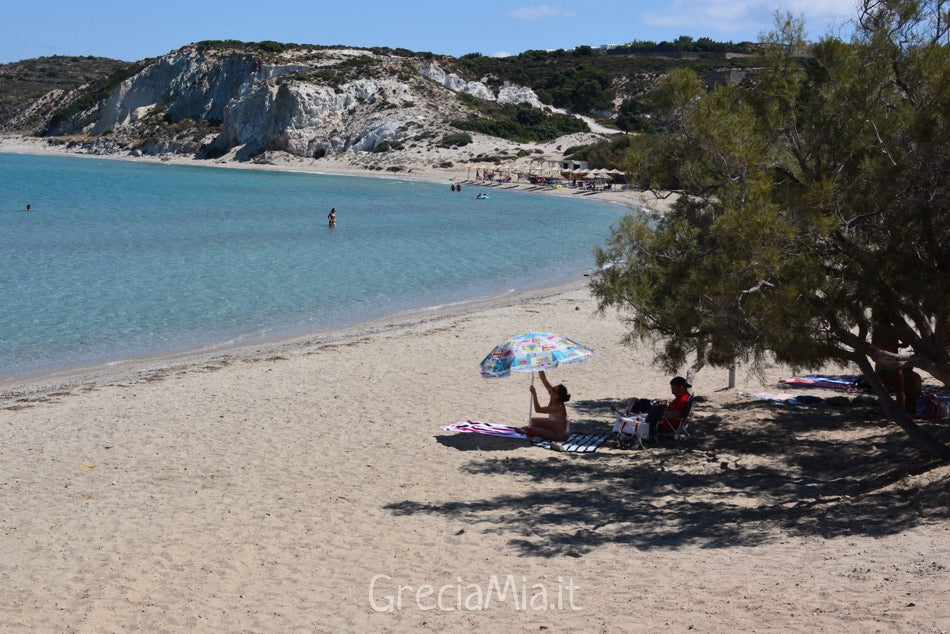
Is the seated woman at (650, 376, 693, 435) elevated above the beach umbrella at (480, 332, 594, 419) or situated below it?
below

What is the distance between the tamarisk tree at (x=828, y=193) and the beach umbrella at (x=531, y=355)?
186cm

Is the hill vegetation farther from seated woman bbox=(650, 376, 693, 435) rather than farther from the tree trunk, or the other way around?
the tree trunk

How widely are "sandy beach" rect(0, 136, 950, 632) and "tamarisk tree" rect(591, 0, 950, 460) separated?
4.72 feet

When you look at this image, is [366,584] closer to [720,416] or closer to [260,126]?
[720,416]

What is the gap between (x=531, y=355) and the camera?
32.2 feet

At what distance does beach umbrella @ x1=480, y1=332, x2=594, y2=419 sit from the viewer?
974cm

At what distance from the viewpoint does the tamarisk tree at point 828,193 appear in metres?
6.98

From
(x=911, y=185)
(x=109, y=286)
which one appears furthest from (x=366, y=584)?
(x=109, y=286)

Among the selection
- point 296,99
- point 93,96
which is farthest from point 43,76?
point 296,99

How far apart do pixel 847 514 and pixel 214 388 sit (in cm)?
917

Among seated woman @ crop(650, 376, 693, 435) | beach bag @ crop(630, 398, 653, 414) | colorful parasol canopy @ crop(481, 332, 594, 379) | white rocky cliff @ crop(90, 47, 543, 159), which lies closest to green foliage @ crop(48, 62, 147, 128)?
white rocky cliff @ crop(90, 47, 543, 159)

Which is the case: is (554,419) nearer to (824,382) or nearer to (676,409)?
(676,409)

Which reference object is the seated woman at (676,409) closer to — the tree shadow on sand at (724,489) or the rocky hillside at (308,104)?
the tree shadow on sand at (724,489)

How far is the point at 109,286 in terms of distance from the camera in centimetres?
2381
